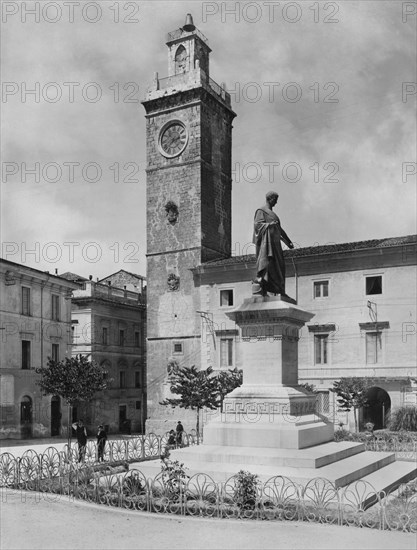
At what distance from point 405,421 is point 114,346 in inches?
1145

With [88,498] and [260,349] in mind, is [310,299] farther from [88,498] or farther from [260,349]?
[88,498]

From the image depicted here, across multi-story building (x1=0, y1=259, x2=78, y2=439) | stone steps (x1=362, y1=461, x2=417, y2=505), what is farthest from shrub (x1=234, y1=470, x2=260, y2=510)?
multi-story building (x1=0, y1=259, x2=78, y2=439)

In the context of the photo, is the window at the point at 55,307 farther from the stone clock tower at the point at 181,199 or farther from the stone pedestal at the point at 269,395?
the stone pedestal at the point at 269,395

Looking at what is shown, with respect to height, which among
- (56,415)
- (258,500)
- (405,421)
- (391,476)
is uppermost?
(258,500)

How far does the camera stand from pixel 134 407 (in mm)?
56344

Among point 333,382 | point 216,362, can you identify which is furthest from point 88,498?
point 216,362

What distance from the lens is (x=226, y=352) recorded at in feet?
140

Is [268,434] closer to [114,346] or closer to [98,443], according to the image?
[98,443]

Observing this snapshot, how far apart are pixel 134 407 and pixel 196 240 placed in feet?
58.5

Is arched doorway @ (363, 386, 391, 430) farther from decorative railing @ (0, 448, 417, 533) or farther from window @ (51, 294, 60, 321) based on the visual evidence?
decorative railing @ (0, 448, 417, 533)

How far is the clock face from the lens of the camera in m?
47.2

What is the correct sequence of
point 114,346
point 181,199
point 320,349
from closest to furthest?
1. point 320,349
2. point 181,199
3. point 114,346

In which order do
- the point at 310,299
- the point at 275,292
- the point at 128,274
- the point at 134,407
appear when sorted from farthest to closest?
the point at 128,274
the point at 134,407
the point at 310,299
the point at 275,292

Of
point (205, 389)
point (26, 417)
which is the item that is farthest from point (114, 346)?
point (205, 389)
